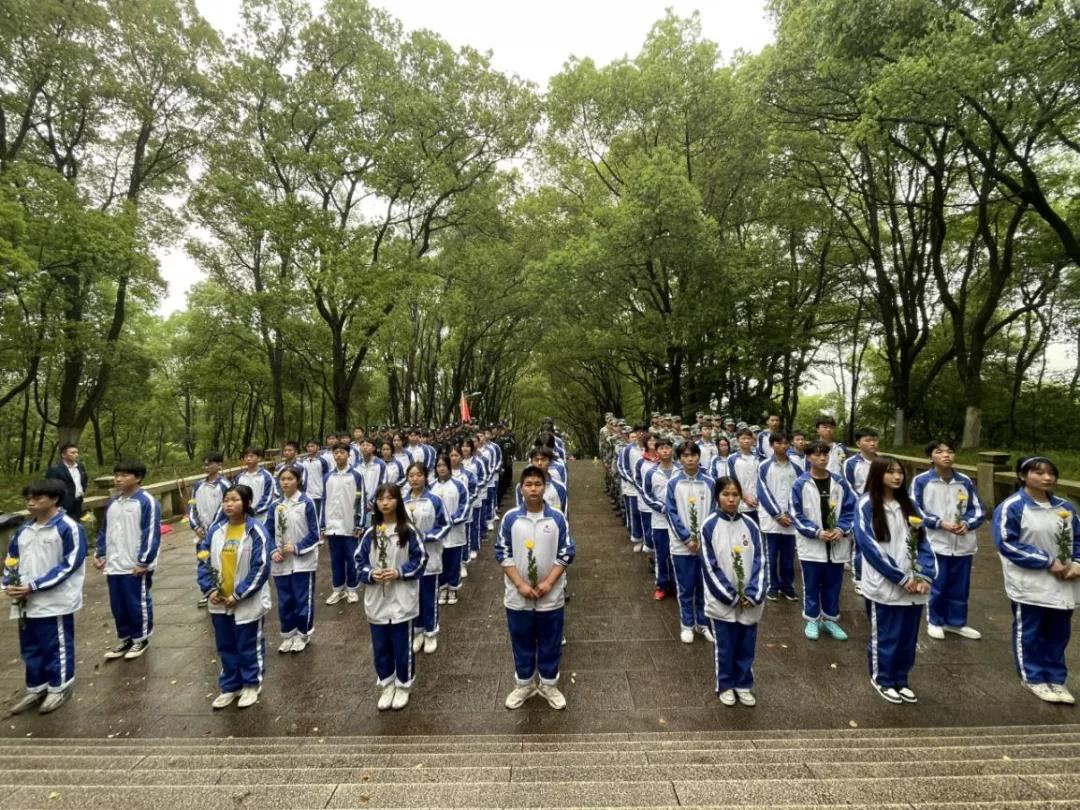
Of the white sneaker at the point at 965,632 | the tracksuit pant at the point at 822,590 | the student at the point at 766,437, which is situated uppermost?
the student at the point at 766,437

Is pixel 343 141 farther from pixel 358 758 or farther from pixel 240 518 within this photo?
pixel 358 758

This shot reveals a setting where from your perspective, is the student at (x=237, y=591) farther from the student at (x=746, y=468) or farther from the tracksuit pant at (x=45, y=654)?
the student at (x=746, y=468)

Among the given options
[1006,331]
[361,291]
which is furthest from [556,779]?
[1006,331]

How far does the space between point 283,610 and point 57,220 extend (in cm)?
1192

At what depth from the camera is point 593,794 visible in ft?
8.39

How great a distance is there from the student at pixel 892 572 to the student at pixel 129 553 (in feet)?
20.0

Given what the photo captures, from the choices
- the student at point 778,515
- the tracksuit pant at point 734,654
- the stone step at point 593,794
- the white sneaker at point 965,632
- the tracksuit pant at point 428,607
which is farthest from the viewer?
the student at point 778,515

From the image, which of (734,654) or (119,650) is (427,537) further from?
(119,650)

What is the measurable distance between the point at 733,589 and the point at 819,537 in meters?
1.71

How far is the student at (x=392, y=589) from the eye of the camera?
3.68 m

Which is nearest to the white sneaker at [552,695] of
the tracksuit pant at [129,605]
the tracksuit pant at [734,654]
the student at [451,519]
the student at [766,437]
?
the tracksuit pant at [734,654]

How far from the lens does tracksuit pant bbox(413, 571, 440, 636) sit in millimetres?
4785

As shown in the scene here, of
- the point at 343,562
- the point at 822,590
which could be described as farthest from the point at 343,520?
the point at 822,590

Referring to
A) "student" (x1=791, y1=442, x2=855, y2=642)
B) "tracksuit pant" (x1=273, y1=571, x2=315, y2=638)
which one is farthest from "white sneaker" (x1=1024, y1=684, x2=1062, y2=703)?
"tracksuit pant" (x1=273, y1=571, x2=315, y2=638)
